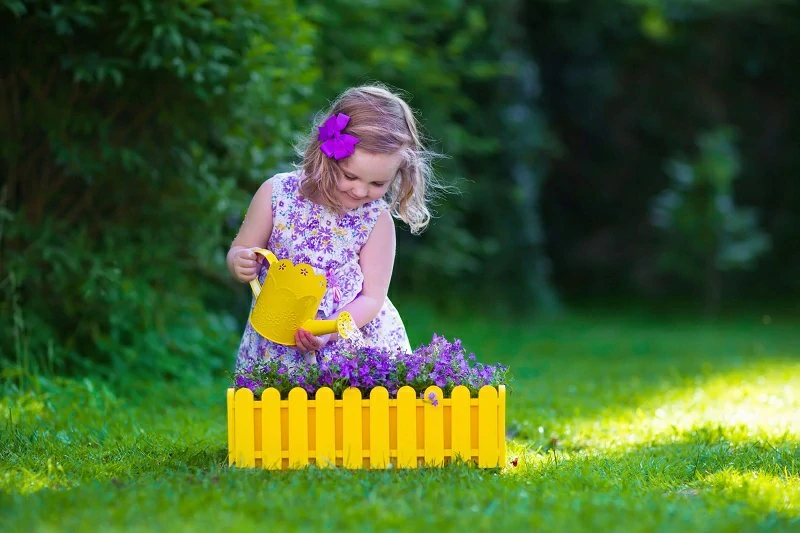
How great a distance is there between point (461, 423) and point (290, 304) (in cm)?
73

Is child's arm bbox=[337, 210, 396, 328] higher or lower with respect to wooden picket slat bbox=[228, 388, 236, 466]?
higher

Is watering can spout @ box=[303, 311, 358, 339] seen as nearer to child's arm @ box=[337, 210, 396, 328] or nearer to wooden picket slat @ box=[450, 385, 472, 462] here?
child's arm @ box=[337, 210, 396, 328]

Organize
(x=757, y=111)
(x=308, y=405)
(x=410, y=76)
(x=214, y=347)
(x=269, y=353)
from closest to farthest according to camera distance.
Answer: (x=308, y=405) < (x=269, y=353) < (x=214, y=347) < (x=410, y=76) < (x=757, y=111)

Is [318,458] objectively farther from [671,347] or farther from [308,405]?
[671,347]

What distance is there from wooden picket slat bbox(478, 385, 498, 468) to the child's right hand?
0.94 metres

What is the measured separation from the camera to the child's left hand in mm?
3346

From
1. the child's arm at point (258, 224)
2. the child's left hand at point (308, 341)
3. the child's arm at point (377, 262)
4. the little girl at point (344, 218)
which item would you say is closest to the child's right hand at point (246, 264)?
the little girl at point (344, 218)

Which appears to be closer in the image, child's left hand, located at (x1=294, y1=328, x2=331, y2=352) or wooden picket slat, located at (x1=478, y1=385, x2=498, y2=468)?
wooden picket slat, located at (x1=478, y1=385, x2=498, y2=468)

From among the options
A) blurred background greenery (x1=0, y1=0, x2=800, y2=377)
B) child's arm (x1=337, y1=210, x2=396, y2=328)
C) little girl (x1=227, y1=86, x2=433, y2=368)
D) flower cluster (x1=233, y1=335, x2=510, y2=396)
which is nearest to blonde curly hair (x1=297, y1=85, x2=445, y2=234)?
little girl (x1=227, y1=86, x2=433, y2=368)

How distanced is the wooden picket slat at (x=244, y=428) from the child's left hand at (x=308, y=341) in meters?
0.36

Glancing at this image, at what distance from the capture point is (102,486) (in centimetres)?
280

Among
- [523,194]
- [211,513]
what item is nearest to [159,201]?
[211,513]

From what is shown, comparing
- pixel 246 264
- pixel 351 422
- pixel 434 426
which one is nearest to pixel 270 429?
pixel 351 422

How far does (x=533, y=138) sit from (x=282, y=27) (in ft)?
19.6
